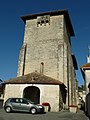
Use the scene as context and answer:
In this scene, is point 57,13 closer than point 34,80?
No

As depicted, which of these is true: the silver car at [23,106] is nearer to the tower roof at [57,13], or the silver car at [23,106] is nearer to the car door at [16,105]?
the car door at [16,105]

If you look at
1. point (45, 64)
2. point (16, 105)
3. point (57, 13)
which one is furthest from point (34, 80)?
point (57, 13)

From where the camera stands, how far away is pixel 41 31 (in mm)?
27750

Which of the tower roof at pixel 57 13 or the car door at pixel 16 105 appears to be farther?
the tower roof at pixel 57 13

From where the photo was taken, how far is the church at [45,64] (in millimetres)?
19922

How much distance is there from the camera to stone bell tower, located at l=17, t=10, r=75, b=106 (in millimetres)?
24197

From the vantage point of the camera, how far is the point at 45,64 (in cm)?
2516

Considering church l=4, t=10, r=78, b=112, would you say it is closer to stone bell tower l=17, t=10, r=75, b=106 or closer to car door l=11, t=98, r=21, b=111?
stone bell tower l=17, t=10, r=75, b=106

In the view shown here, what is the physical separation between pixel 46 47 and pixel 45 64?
2812mm

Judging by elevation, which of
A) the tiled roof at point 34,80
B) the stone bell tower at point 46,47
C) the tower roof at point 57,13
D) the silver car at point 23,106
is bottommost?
the silver car at point 23,106

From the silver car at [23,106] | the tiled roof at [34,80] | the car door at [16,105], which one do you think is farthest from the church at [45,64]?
the car door at [16,105]

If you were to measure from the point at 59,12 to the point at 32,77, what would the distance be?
12.4m

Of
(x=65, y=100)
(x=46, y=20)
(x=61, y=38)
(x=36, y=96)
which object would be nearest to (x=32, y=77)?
(x=36, y=96)

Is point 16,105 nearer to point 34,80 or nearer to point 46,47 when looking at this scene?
point 34,80
